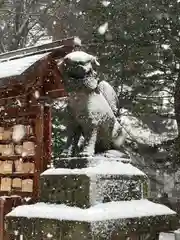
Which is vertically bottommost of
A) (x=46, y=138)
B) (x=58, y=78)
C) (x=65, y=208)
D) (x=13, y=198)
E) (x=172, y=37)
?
(x=13, y=198)

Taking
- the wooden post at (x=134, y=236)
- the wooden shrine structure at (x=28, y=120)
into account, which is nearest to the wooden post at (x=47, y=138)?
the wooden shrine structure at (x=28, y=120)

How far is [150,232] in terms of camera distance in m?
4.14

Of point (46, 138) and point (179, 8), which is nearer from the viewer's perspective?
point (46, 138)

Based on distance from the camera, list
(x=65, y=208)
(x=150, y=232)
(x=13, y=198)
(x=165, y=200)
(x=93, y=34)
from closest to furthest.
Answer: (x=65, y=208) → (x=150, y=232) → (x=13, y=198) → (x=93, y=34) → (x=165, y=200)

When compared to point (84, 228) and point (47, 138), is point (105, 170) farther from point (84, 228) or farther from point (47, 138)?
point (47, 138)

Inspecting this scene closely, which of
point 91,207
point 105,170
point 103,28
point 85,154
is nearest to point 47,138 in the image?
point 103,28

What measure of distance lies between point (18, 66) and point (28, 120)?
56.6 inches

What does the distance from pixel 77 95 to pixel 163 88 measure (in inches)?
382

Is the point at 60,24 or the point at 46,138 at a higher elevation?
the point at 60,24

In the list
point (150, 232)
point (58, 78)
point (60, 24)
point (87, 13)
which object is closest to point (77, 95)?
point (150, 232)

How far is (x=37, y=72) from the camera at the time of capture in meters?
8.66

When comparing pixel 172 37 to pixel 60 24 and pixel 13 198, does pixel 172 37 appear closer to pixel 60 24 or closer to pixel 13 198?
pixel 60 24

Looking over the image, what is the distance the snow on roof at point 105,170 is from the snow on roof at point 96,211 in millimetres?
294

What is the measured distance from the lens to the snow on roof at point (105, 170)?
385 cm
